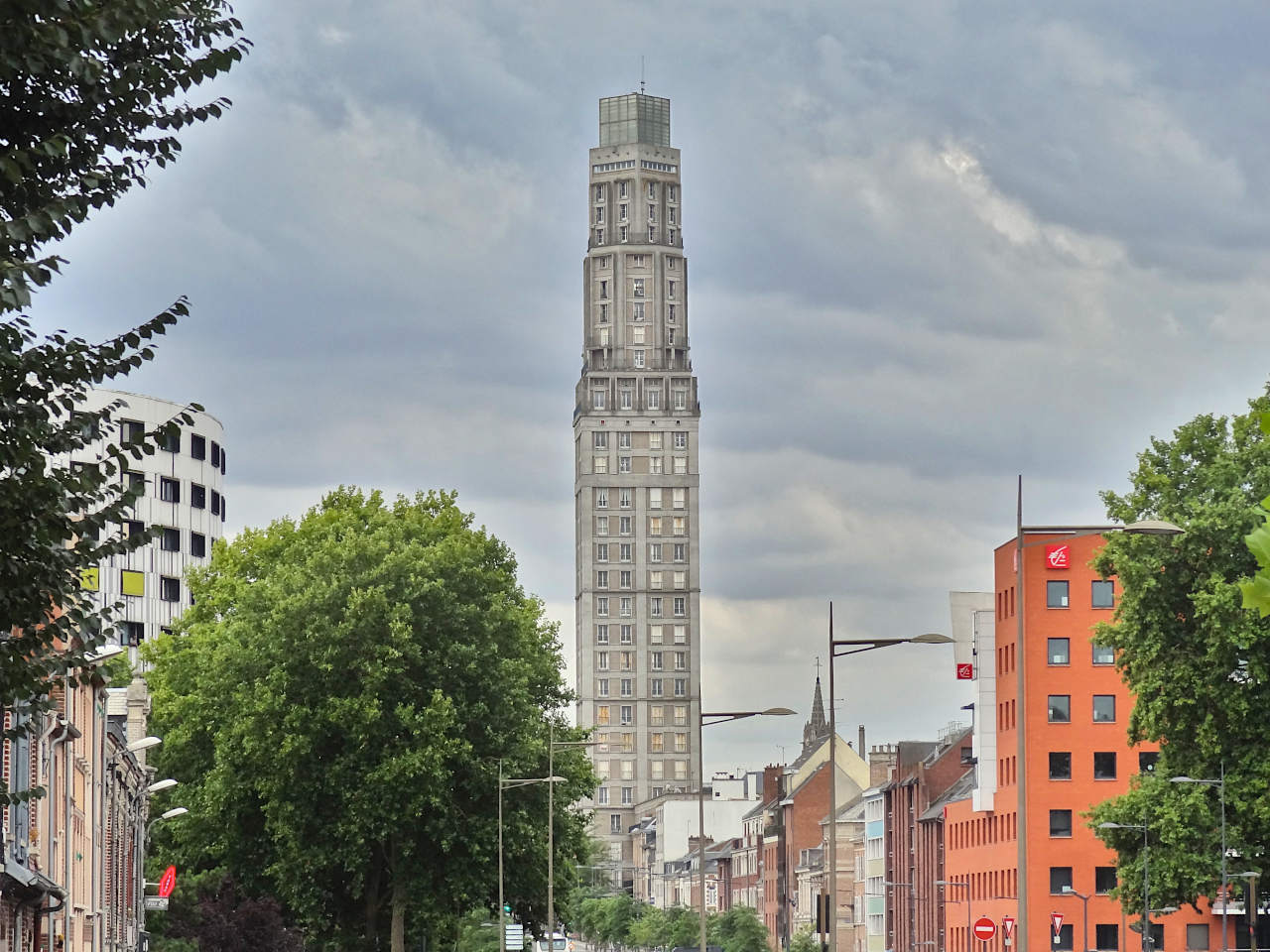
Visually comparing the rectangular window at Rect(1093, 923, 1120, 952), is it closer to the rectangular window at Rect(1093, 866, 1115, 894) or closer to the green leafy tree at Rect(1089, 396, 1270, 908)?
the rectangular window at Rect(1093, 866, 1115, 894)

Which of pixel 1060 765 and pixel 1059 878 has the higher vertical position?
pixel 1060 765

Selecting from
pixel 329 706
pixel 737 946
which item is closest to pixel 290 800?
pixel 329 706

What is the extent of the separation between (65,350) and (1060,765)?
110m

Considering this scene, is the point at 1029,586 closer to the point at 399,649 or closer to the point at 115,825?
the point at 399,649

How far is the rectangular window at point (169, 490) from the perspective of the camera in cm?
13812

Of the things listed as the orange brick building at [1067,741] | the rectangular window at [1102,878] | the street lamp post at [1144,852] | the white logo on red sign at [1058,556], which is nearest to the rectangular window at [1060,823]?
the orange brick building at [1067,741]

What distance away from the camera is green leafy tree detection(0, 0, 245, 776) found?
15.7m

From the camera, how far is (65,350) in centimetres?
1667

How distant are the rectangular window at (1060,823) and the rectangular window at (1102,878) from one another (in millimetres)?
2487

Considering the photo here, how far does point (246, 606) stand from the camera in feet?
246

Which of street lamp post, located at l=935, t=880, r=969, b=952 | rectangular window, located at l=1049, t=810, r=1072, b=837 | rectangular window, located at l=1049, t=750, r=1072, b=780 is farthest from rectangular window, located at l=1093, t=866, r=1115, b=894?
street lamp post, located at l=935, t=880, r=969, b=952

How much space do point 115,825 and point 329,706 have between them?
7.60m

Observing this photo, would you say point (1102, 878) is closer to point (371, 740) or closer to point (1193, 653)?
point (1193, 653)

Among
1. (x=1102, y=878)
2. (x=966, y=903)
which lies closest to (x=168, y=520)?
(x=966, y=903)
